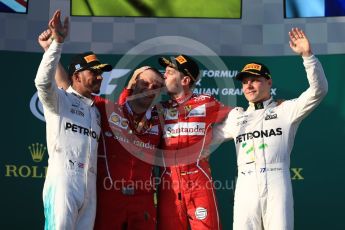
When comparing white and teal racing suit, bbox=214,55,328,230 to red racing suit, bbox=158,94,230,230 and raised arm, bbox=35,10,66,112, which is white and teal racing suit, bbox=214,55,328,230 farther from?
raised arm, bbox=35,10,66,112

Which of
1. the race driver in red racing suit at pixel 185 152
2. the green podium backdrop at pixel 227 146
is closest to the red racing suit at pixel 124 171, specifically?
the race driver in red racing suit at pixel 185 152

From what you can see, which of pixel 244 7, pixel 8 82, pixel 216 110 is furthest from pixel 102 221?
pixel 244 7

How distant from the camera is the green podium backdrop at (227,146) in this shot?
568 cm

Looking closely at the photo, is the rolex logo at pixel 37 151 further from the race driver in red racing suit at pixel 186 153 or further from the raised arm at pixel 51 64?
the raised arm at pixel 51 64

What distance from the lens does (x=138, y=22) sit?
→ 6027 millimetres

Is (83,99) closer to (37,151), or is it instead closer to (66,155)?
(66,155)

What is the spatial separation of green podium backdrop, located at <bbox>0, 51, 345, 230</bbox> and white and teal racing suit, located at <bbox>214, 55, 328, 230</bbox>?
1726 millimetres

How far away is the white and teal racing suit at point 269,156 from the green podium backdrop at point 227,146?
1.73 meters

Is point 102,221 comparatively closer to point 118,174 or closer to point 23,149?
point 118,174

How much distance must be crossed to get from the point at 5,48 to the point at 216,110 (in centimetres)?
255

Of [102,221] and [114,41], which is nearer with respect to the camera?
[102,221]

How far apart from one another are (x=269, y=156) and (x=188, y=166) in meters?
0.59

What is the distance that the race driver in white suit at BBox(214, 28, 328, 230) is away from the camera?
3812 mm

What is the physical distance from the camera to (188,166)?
4195 mm
